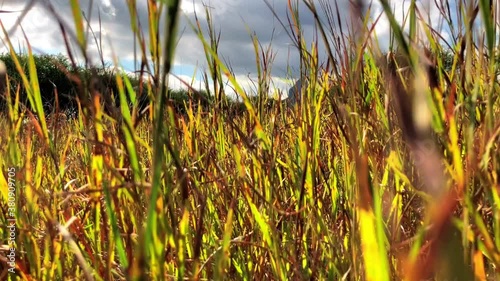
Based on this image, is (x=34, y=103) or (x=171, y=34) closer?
(x=171, y=34)

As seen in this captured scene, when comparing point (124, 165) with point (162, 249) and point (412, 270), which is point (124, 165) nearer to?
point (162, 249)

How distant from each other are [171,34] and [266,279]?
714 millimetres

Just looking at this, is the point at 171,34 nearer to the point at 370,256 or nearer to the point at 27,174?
the point at 370,256

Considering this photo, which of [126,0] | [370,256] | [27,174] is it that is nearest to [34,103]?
[27,174]

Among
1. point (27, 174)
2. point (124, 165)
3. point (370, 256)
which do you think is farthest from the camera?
point (124, 165)

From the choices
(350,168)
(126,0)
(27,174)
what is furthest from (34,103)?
(350,168)

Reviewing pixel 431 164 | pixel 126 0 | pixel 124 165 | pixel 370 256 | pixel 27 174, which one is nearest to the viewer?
pixel 431 164

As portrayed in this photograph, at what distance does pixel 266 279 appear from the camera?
0.95 meters

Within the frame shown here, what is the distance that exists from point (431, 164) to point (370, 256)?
144 mm

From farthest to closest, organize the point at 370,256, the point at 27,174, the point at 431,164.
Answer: the point at 27,174 < the point at 370,256 < the point at 431,164

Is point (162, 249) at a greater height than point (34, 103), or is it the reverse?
point (34, 103)

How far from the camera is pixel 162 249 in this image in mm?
520

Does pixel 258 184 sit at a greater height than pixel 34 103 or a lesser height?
lesser

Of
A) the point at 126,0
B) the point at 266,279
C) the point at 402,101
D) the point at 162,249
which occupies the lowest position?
the point at 266,279
